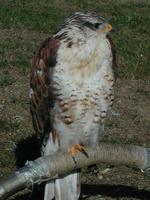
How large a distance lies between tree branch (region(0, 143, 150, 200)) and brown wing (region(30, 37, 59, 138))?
695 millimetres

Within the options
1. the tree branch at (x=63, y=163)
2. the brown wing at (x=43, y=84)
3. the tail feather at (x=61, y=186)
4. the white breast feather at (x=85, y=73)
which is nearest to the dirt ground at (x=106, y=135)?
the tail feather at (x=61, y=186)

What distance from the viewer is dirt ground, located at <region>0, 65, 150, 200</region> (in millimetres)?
8852

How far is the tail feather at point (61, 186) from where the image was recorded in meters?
7.84

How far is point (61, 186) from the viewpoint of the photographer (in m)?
7.88

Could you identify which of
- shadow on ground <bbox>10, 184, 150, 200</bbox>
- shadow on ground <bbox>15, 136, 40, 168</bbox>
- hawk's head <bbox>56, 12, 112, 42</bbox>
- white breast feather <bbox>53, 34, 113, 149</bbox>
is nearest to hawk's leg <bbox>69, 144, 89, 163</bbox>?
white breast feather <bbox>53, 34, 113, 149</bbox>

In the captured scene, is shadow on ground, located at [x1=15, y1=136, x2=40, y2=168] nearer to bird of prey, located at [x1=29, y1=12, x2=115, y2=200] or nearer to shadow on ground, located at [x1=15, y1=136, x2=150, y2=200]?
shadow on ground, located at [x1=15, y1=136, x2=150, y2=200]

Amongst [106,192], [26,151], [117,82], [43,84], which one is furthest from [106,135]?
[43,84]

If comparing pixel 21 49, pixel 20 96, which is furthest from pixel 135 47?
pixel 20 96

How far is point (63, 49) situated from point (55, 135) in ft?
3.56

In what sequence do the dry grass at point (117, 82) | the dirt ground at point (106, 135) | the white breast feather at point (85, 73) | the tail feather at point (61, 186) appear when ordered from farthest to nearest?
1. the dry grass at point (117, 82)
2. the dirt ground at point (106, 135)
3. the tail feather at point (61, 186)
4. the white breast feather at point (85, 73)

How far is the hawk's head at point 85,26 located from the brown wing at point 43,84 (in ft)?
0.56

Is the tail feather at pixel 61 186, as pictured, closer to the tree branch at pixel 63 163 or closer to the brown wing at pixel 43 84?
the brown wing at pixel 43 84

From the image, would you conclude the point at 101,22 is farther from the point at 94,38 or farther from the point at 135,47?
the point at 135,47

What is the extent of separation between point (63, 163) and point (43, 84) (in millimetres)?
1048
